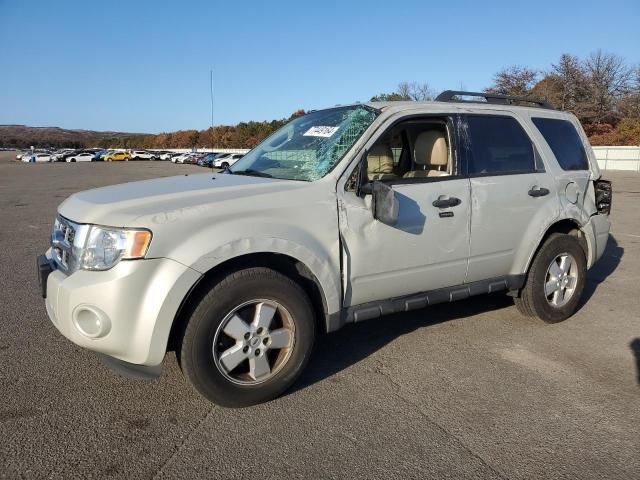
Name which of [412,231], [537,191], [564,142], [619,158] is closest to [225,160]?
[619,158]

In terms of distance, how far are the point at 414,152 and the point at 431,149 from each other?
0.75ft

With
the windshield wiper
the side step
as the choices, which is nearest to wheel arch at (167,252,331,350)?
the side step

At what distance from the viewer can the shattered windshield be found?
3.60m

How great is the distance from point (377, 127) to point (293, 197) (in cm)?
90

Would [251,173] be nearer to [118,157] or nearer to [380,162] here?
[380,162]

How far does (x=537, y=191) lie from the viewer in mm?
4379

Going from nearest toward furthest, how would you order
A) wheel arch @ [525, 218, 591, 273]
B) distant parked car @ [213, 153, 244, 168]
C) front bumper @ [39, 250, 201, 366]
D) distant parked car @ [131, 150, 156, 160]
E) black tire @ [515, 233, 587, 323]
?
front bumper @ [39, 250, 201, 366] → black tire @ [515, 233, 587, 323] → wheel arch @ [525, 218, 591, 273] → distant parked car @ [213, 153, 244, 168] → distant parked car @ [131, 150, 156, 160]

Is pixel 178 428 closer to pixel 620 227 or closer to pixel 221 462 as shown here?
pixel 221 462

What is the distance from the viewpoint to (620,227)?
10594mm

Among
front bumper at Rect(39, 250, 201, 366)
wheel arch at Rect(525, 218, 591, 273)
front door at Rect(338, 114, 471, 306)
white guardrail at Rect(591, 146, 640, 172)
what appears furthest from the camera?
white guardrail at Rect(591, 146, 640, 172)

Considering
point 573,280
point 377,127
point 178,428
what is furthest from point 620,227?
point 178,428

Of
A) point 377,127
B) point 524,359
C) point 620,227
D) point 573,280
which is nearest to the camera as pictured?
point 377,127

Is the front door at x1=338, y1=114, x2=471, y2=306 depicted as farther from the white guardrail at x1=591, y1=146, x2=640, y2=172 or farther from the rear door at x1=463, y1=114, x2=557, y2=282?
the white guardrail at x1=591, y1=146, x2=640, y2=172

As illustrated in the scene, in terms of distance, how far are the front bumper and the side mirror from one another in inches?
48.4
